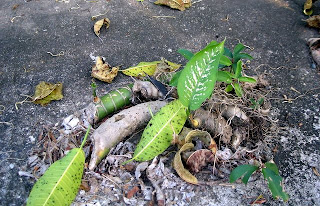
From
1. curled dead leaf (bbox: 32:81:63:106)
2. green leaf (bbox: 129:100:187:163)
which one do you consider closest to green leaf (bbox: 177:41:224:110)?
green leaf (bbox: 129:100:187:163)

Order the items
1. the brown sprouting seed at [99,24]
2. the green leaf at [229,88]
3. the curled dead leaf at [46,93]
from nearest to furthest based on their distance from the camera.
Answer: the green leaf at [229,88] → the curled dead leaf at [46,93] → the brown sprouting seed at [99,24]

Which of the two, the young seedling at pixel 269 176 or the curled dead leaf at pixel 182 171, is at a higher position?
the young seedling at pixel 269 176

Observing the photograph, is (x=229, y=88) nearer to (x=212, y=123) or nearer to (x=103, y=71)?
(x=212, y=123)

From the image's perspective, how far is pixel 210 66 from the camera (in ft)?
4.34

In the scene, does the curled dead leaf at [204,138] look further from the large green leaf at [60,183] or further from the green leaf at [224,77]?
the large green leaf at [60,183]

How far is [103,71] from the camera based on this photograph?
1868mm

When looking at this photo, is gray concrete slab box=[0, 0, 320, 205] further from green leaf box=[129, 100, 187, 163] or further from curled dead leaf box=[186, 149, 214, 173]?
green leaf box=[129, 100, 187, 163]

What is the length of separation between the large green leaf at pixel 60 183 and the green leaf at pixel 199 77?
0.50 meters

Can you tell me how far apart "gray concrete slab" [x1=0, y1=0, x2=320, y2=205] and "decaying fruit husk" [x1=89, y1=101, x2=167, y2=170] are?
31 cm

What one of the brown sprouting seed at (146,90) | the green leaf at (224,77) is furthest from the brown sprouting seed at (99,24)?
the green leaf at (224,77)

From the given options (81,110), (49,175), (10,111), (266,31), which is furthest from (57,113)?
(266,31)

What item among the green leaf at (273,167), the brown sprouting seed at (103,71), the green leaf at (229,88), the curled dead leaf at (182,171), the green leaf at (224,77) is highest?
the green leaf at (224,77)

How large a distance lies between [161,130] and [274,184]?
51 cm

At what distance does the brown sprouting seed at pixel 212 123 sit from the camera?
1512mm
